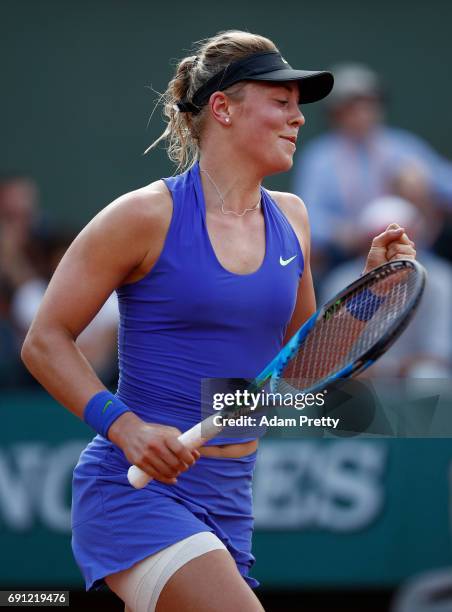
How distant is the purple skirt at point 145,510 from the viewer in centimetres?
309

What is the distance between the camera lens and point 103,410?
3.02 meters

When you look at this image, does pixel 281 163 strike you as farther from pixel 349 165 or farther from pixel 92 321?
pixel 349 165

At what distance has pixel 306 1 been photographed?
885 cm

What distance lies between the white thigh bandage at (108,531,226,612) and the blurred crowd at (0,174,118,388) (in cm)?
296

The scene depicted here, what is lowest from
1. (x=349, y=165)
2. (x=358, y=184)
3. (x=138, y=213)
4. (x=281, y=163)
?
(x=358, y=184)

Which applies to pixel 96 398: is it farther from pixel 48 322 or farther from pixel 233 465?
pixel 233 465

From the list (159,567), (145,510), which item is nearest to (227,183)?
(145,510)

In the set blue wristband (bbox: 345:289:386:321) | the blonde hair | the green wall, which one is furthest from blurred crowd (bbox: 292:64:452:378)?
blue wristband (bbox: 345:289:386:321)

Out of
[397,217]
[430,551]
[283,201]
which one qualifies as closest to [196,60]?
[283,201]

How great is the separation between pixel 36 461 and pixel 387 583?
73.3 inches

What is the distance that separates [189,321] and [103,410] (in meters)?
0.35

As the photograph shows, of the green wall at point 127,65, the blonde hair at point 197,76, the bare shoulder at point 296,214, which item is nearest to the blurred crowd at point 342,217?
the green wall at point 127,65

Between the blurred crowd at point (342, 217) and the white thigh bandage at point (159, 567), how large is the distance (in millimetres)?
3238

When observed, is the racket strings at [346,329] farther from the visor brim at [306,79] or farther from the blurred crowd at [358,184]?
the blurred crowd at [358,184]
